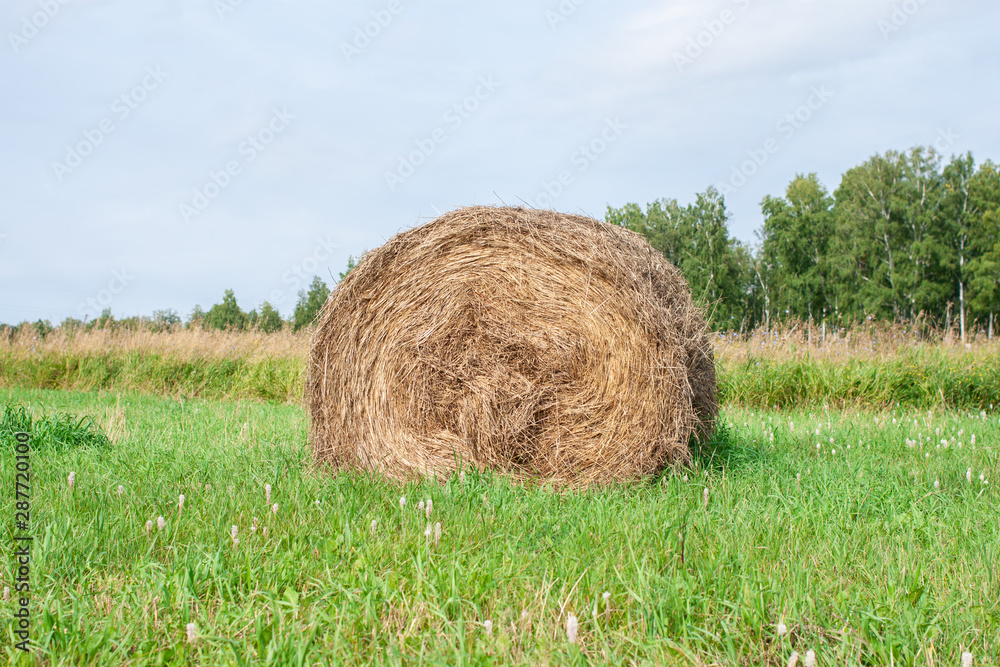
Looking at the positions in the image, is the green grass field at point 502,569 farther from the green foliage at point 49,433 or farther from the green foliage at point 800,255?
the green foliage at point 800,255

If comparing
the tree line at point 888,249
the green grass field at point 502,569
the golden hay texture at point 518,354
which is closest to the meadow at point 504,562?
the green grass field at point 502,569

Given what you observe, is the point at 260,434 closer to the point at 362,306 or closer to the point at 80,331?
the point at 362,306

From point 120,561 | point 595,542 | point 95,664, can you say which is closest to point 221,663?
point 95,664

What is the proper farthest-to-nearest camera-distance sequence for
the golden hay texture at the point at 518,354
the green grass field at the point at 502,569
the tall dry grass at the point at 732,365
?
the tall dry grass at the point at 732,365 → the golden hay texture at the point at 518,354 → the green grass field at the point at 502,569

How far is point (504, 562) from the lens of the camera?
2764 millimetres

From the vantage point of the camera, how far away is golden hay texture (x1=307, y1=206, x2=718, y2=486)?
14.6 ft

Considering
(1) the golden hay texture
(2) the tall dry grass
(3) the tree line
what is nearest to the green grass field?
(1) the golden hay texture

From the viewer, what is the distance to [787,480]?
434cm

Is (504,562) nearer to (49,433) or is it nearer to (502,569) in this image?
(502,569)

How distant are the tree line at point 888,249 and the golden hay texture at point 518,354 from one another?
1379 inches

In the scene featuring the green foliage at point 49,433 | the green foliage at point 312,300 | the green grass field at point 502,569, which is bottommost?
the green grass field at point 502,569

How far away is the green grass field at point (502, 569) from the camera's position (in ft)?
7.44

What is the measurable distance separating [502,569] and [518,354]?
81.0 inches

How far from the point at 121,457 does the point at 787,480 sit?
4540mm
